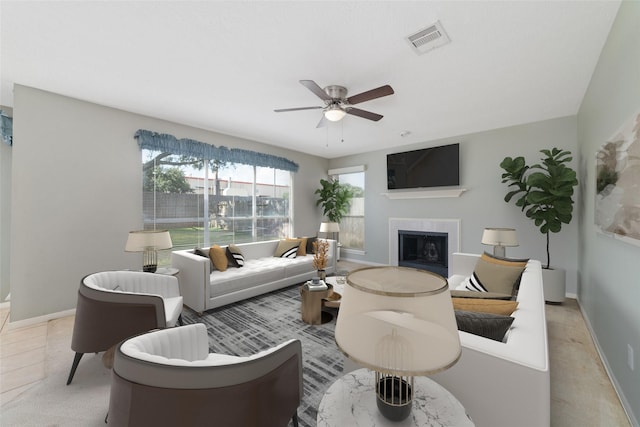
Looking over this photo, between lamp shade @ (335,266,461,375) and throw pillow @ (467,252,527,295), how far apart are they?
6.43 ft

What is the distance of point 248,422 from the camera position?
96cm

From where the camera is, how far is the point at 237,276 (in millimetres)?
3416

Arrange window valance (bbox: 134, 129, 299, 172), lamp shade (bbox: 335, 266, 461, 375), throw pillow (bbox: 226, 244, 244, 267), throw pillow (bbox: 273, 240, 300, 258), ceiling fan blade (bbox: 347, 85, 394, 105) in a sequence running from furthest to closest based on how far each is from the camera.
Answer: throw pillow (bbox: 273, 240, 300, 258) < throw pillow (bbox: 226, 244, 244, 267) < window valance (bbox: 134, 129, 299, 172) < ceiling fan blade (bbox: 347, 85, 394, 105) < lamp shade (bbox: 335, 266, 461, 375)

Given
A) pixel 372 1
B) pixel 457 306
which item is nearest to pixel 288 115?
pixel 372 1

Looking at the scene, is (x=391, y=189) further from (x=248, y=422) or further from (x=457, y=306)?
(x=248, y=422)

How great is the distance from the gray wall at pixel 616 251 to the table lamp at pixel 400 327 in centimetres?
160

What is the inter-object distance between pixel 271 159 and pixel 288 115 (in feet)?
5.52

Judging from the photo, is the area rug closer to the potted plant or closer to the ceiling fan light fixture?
the ceiling fan light fixture

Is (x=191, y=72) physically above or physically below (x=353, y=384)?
above

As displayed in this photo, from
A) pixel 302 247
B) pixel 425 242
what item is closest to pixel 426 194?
pixel 425 242

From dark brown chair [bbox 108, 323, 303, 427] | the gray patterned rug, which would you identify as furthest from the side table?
dark brown chair [bbox 108, 323, 303, 427]

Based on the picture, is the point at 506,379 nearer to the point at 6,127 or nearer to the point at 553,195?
the point at 553,195

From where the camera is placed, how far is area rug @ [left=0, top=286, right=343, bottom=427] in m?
1.61

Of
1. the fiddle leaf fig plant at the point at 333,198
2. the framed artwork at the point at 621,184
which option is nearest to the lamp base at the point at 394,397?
the framed artwork at the point at 621,184
